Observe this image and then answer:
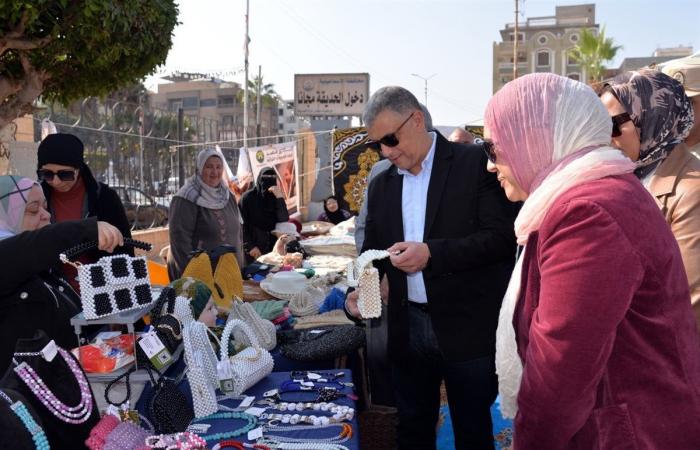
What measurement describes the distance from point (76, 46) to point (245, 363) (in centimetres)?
223

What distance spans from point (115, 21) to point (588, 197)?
2.88 meters

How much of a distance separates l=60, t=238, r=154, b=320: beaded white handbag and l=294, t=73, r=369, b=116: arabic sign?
26.3 metres

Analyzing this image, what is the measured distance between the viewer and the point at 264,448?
1.70m

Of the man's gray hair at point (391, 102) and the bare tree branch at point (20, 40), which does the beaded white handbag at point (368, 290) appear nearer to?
the man's gray hair at point (391, 102)

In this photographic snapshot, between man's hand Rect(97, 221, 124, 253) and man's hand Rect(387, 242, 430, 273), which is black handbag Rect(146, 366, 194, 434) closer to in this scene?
man's hand Rect(97, 221, 124, 253)

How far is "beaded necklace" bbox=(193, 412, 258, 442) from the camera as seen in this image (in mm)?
1763

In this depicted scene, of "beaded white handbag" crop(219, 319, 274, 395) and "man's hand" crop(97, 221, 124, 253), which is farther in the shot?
"beaded white handbag" crop(219, 319, 274, 395)

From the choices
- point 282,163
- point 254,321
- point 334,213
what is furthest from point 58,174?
point 282,163

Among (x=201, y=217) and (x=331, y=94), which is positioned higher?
(x=331, y=94)

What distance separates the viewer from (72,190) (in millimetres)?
3336

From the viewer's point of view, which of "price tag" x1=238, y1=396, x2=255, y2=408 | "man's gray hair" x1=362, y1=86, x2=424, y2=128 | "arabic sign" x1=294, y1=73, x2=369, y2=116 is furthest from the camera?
"arabic sign" x1=294, y1=73, x2=369, y2=116

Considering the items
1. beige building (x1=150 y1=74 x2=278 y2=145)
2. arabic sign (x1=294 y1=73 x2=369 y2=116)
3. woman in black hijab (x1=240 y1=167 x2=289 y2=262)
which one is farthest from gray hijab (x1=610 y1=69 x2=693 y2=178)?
beige building (x1=150 y1=74 x2=278 y2=145)

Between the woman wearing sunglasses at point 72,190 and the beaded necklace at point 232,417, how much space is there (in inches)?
55.3

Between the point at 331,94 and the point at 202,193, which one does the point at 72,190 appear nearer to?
the point at 202,193
